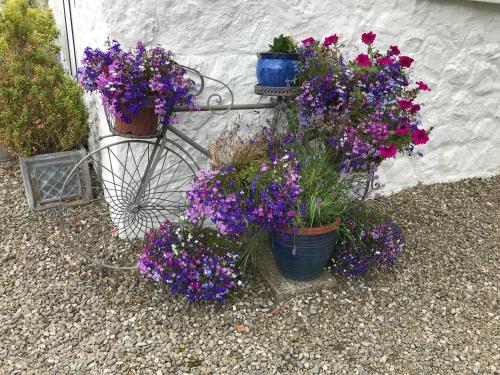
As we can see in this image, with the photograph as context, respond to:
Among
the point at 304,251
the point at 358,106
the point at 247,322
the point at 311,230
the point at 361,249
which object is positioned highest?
the point at 358,106

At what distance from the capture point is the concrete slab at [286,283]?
110 inches

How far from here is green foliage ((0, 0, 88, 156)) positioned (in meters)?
3.27

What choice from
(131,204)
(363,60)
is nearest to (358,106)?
(363,60)

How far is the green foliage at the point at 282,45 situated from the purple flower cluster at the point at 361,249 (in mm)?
1107

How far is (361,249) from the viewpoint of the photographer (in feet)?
9.64

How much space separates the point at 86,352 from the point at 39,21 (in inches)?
101

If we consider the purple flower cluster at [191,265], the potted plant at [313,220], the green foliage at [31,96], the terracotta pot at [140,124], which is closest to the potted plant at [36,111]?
the green foliage at [31,96]

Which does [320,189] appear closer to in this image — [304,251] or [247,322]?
[304,251]

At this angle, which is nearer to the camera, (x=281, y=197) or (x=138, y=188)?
(x=281, y=197)

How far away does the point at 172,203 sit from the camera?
3.35 meters

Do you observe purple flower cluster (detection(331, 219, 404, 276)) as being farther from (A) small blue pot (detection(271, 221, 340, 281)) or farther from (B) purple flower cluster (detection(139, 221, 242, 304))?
(B) purple flower cluster (detection(139, 221, 242, 304))

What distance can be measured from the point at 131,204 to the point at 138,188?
146mm

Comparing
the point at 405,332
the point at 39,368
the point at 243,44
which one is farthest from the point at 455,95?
the point at 39,368

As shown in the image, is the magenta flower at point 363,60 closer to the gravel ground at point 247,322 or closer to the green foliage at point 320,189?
the green foliage at point 320,189
